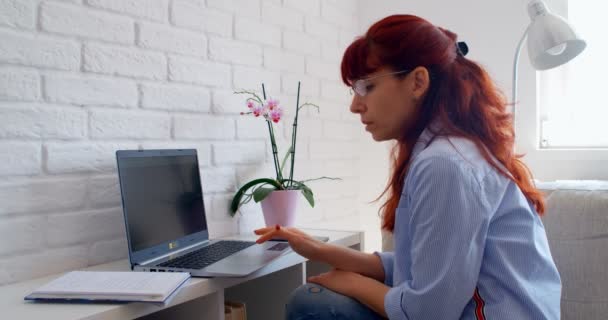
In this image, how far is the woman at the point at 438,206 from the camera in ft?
3.04

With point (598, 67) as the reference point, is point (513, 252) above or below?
below

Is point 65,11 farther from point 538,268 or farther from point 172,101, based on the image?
point 538,268

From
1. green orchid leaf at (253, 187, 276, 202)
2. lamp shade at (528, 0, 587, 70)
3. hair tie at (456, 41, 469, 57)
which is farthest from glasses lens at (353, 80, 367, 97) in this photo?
lamp shade at (528, 0, 587, 70)

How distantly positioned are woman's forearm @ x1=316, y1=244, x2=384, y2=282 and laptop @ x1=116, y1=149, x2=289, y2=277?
160 mm

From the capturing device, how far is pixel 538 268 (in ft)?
3.21

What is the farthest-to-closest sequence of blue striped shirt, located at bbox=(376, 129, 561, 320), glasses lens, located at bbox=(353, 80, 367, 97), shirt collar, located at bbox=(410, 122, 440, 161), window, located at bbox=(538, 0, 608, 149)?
1. window, located at bbox=(538, 0, 608, 149)
2. glasses lens, located at bbox=(353, 80, 367, 97)
3. shirt collar, located at bbox=(410, 122, 440, 161)
4. blue striped shirt, located at bbox=(376, 129, 561, 320)

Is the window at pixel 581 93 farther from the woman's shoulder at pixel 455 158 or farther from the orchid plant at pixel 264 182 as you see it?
the woman's shoulder at pixel 455 158

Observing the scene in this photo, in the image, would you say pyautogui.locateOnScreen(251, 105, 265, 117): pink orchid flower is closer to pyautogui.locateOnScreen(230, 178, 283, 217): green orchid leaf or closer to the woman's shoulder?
pyautogui.locateOnScreen(230, 178, 283, 217): green orchid leaf

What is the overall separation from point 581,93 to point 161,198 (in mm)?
1771

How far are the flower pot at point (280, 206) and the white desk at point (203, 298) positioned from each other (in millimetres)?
101

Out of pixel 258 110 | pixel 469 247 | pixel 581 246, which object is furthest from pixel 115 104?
pixel 581 246

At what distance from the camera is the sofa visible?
4.59 feet

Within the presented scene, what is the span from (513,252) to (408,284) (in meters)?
0.20

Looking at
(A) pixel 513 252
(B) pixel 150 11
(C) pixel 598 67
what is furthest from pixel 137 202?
(C) pixel 598 67
